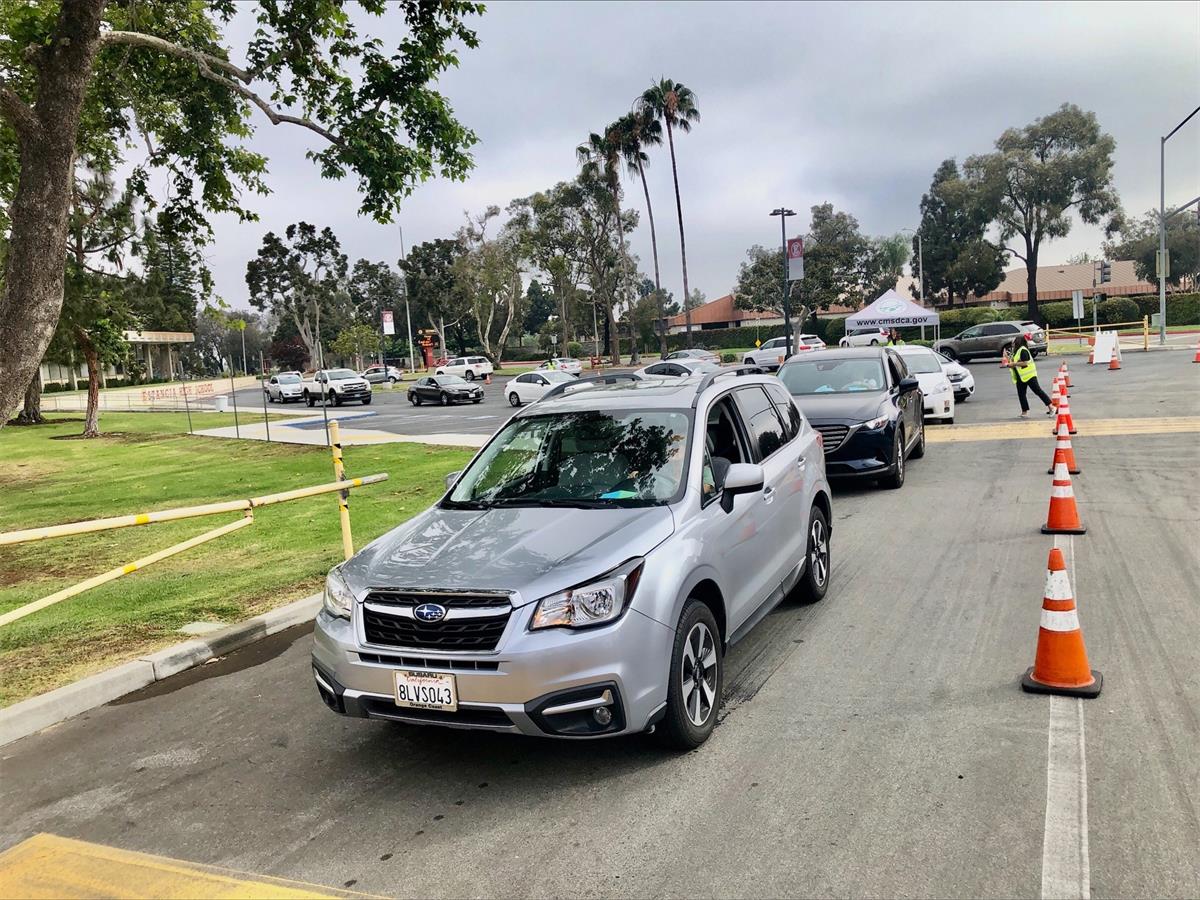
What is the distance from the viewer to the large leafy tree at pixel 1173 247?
8007cm

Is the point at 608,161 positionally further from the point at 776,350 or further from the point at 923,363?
the point at 923,363

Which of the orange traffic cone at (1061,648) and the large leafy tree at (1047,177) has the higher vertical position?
the large leafy tree at (1047,177)

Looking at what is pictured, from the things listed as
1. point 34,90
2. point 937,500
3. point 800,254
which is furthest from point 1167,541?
point 800,254

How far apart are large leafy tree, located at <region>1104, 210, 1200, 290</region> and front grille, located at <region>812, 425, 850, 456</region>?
81.1 m

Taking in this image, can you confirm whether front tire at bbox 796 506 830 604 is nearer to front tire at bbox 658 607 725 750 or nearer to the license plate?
front tire at bbox 658 607 725 750

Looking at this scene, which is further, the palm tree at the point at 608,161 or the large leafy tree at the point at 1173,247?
the large leafy tree at the point at 1173,247

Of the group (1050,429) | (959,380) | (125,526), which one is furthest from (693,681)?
(959,380)

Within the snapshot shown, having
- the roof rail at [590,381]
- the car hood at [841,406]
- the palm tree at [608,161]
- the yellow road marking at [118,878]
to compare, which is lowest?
the yellow road marking at [118,878]

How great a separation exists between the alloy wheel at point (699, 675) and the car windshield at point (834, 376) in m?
8.08

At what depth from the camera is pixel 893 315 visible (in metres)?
38.5

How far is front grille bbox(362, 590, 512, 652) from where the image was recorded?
383cm

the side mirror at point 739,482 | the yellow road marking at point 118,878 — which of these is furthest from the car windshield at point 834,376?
the yellow road marking at point 118,878

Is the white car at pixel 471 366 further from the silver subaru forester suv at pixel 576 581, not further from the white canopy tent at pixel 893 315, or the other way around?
the silver subaru forester suv at pixel 576 581

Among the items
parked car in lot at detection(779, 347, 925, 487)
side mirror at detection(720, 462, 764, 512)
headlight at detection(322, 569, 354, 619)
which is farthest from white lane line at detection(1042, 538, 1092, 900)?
parked car in lot at detection(779, 347, 925, 487)
